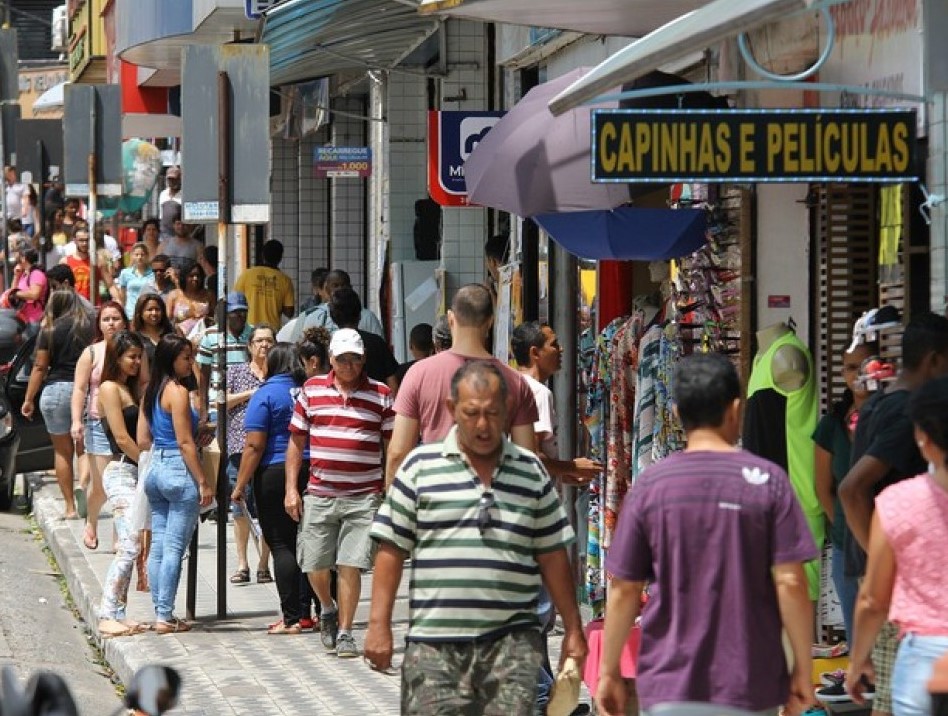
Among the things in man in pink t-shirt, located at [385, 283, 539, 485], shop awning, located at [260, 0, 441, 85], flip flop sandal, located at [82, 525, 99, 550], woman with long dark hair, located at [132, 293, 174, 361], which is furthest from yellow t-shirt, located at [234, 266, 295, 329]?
man in pink t-shirt, located at [385, 283, 539, 485]

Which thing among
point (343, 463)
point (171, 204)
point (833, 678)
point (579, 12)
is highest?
point (579, 12)

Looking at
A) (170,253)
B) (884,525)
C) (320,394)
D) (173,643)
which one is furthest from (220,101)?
(170,253)

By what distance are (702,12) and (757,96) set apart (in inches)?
113

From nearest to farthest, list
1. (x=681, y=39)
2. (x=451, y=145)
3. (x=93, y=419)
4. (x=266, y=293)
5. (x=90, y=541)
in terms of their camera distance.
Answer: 1. (x=681, y=39)
2. (x=451, y=145)
3. (x=90, y=541)
4. (x=93, y=419)
5. (x=266, y=293)

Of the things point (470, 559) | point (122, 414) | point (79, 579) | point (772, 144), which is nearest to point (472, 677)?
point (470, 559)

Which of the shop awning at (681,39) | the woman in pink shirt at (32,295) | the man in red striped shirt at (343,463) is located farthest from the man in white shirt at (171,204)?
the shop awning at (681,39)

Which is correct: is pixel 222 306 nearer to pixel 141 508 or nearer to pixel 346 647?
pixel 141 508

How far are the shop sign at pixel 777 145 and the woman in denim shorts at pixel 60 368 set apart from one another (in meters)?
9.84

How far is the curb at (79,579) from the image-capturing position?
1162 centimetres

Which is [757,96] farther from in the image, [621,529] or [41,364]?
[41,364]

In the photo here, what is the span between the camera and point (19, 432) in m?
18.5

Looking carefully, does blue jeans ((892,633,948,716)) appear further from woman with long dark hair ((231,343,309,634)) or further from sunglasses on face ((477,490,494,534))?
woman with long dark hair ((231,343,309,634))

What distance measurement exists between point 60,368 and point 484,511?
37.1ft

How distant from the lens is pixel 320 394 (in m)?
11.5
